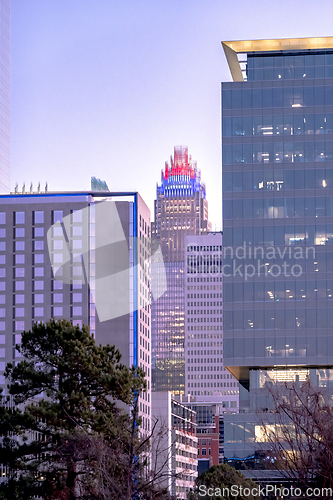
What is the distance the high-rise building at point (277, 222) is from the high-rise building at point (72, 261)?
56.6 meters

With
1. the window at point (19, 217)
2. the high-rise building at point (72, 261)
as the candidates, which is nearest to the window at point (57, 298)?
the high-rise building at point (72, 261)

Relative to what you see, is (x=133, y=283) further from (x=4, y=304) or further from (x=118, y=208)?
(x=4, y=304)

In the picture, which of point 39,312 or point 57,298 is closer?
point 39,312

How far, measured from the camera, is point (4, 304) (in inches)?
6791

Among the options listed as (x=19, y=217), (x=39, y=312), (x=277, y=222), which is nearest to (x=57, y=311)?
(x=39, y=312)

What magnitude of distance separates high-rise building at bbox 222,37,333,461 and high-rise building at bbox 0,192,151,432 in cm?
5663

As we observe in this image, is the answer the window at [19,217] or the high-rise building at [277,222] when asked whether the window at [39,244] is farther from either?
the high-rise building at [277,222]

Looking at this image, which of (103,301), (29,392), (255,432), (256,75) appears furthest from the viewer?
(103,301)

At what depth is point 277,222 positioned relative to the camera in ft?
381

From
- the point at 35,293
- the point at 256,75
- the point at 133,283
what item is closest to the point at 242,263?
the point at 256,75

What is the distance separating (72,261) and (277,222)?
70.2 meters

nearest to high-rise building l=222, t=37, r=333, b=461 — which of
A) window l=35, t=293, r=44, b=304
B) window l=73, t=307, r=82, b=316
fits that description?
window l=73, t=307, r=82, b=316

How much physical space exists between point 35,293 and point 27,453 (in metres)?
129

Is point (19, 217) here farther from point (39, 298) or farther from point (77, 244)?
point (39, 298)
